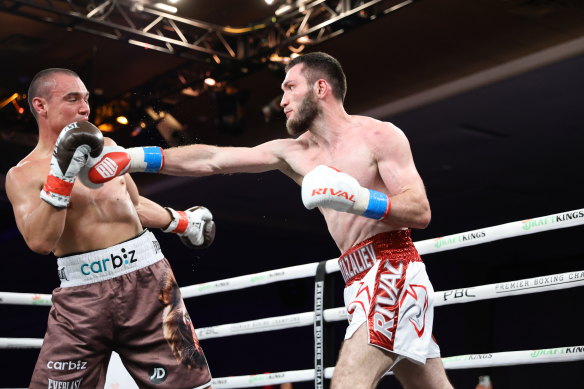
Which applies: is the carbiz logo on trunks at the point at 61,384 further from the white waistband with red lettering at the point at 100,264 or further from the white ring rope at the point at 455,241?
the white ring rope at the point at 455,241

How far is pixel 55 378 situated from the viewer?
2.59 meters

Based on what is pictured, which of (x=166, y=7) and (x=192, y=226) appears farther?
(x=166, y=7)

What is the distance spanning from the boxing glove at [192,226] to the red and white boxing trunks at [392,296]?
97cm

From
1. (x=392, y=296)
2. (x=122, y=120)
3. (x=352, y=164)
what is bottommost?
(x=392, y=296)

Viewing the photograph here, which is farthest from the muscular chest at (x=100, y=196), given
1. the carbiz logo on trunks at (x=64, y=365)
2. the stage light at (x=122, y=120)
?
the stage light at (x=122, y=120)

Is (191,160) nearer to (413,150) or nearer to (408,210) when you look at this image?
(408,210)

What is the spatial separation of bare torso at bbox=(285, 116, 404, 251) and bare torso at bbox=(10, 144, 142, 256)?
641mm

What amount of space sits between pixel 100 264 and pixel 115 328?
228mm

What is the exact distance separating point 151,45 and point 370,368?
5.65 meters

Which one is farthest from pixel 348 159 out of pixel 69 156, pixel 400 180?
pixel 69 156

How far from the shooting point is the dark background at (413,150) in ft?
23.9

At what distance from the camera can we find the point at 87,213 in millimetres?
2748

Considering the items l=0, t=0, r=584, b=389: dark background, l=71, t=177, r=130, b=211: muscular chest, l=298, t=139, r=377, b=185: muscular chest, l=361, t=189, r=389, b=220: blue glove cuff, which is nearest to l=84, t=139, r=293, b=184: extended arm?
l=298, t=139, r=377, b=185: muscular chest

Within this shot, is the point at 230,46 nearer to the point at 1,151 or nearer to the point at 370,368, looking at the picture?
the point at 1,151
